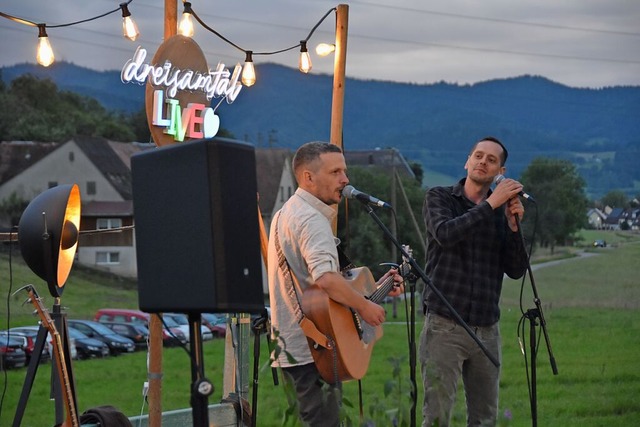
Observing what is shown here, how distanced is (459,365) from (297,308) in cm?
93

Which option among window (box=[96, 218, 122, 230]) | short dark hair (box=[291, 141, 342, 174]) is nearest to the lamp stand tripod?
short dark hair (box=[291, 141, 342, 174])

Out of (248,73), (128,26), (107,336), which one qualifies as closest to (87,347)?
(107,336)

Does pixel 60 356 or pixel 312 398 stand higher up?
pixel 60 356

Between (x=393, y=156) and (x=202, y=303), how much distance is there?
2858 cm

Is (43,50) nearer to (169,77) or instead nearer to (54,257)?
(169,77)

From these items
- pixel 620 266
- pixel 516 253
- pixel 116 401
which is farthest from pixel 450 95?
pixel 516 253

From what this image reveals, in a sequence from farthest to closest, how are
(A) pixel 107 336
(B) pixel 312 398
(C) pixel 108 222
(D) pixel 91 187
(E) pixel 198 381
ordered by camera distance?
(D) pixel 91 187
(C) pixel 108 222
(A) pixel 107 336
(B) pixel 312 398
(E) pixel 198 381

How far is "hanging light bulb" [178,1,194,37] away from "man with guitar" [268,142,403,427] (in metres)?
2.36

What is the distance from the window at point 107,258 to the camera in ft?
123

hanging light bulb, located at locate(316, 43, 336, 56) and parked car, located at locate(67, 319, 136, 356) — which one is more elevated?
hanging light bulb, located at locate(316, 43, 336, 56)

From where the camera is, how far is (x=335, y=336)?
13.9ft

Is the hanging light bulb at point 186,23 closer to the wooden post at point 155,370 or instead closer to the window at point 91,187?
the wooden post at point 155,370

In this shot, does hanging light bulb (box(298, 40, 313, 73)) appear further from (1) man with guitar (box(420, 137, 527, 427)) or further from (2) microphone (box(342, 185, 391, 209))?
(2) microphone (box(342, 185, 391, 209))

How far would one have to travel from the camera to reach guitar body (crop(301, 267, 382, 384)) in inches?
166
